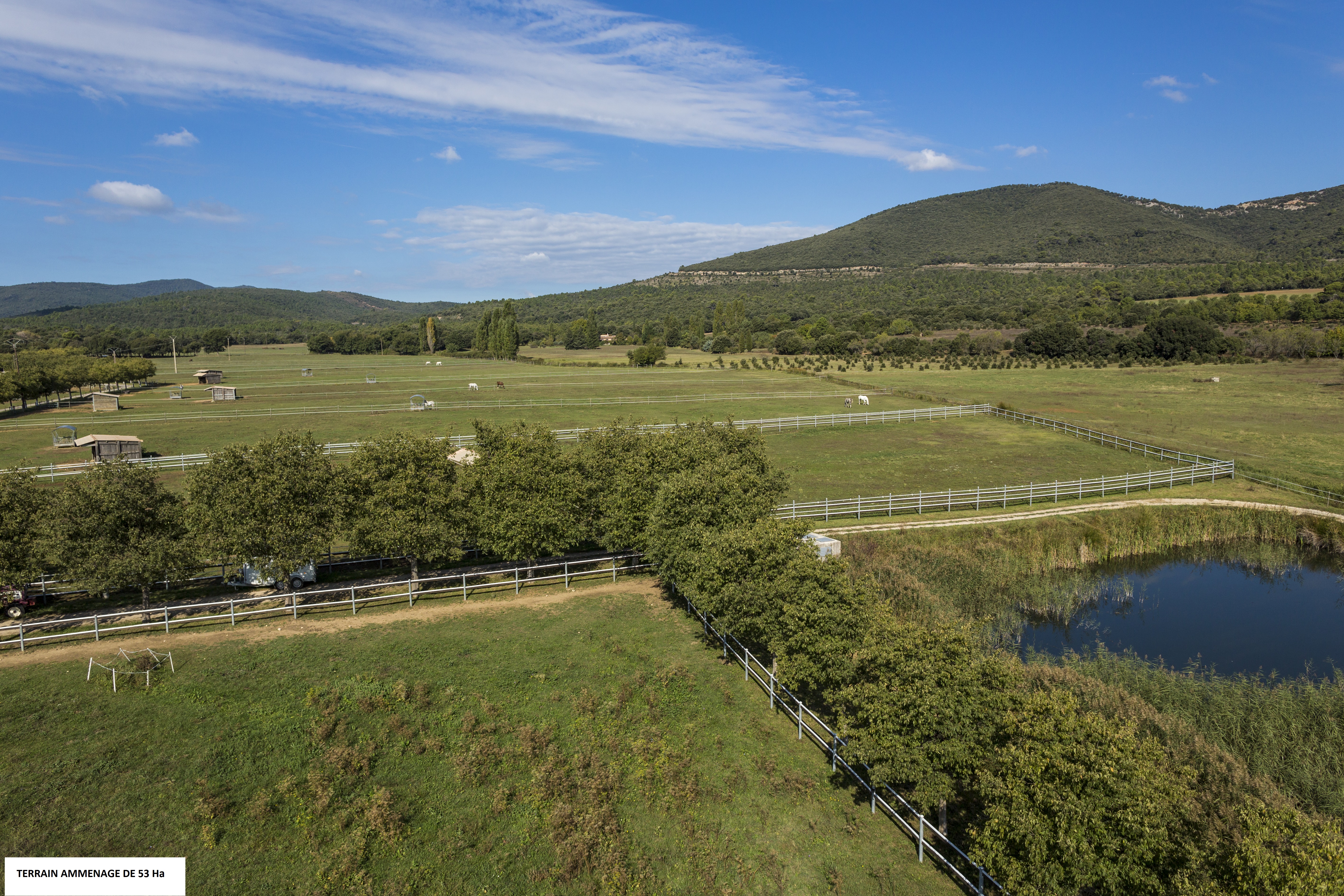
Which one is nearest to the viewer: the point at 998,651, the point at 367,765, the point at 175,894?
the point at 175,894

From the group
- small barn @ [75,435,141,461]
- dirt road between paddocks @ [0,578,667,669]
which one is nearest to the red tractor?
dirt road between paddocks @ [0,578,667,669]

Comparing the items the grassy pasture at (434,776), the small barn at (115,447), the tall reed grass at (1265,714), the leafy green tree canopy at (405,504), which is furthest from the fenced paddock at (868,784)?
the small barn at (115,447)

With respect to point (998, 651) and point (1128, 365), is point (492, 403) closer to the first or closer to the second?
point (998, 651)

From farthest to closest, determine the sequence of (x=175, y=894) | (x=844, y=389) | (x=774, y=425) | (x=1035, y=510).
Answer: (x=844, y=389) < (x=774, y=425) < (x=1035, y=510) < (x=175, y=894)

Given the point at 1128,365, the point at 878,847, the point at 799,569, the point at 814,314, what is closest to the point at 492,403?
the point at 799,569

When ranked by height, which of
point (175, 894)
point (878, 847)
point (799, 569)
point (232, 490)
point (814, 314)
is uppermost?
point (814, 314)

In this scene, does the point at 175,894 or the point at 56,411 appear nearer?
the point at 175,894

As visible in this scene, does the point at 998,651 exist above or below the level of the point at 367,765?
above

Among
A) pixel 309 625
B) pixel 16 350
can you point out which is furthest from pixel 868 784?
pixel 16 350
